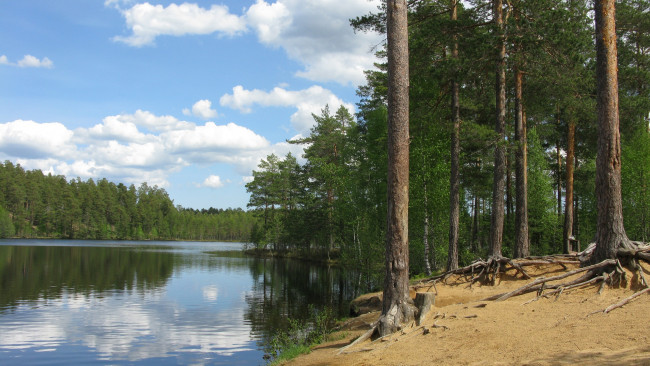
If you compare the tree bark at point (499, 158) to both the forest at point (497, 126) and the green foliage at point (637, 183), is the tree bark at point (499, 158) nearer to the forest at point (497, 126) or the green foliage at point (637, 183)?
the forest at point (497, 126)

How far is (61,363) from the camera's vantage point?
12719 millimetres

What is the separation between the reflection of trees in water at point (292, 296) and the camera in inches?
768

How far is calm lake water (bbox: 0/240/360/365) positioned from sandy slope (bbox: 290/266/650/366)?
Result: 19.8ft

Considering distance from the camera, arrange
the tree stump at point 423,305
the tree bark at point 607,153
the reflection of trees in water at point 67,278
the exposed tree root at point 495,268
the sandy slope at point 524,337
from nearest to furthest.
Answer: the sandy slope at point 524,337
the tree stump at point 423,305
the tree bark at point 607,153
the exposed tree root at point 495,268
the reflection of trees in water at point 67,278

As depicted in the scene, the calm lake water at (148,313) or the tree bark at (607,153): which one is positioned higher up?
the tree bark at (607,153)

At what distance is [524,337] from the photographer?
721 cm

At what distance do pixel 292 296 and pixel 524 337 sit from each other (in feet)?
66.5

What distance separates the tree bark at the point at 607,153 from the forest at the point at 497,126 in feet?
8.16

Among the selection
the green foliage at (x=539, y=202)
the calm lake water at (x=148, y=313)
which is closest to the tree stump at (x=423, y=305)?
the calm lake water at (x=148, y=313)

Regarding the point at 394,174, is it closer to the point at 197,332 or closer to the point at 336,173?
the point at 197,332

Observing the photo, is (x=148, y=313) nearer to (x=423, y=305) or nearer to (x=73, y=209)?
(x=423, y=305)

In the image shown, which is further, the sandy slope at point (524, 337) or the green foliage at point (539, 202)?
the green foliage at point (539, 202)

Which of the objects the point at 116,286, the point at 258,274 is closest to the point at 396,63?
the point at 116,286

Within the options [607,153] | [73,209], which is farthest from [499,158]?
[73,209]
